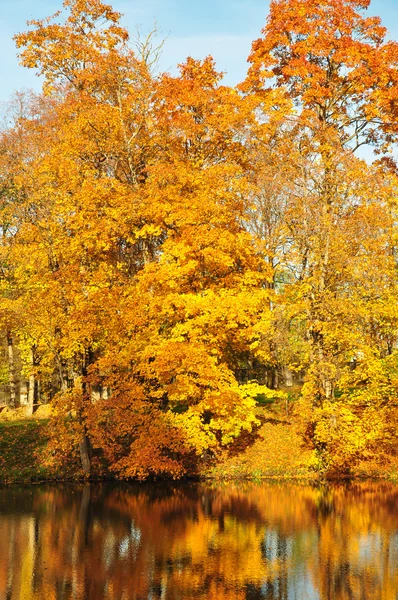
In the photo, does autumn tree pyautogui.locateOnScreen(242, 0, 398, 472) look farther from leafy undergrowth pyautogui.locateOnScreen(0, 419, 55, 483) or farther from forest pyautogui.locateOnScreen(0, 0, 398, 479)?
leafy undergrowth pyautogui.locateOnScreen(0, 419, 55, 483)

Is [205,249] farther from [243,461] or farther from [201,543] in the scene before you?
[201,543]

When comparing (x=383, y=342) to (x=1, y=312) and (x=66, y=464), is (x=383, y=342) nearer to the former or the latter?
(x=66, y=464)

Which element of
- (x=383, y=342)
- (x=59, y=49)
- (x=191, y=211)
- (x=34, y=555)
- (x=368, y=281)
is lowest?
(x=34, y=555)

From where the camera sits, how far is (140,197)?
114 ft

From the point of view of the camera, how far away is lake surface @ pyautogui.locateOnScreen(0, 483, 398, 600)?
16.2 metres

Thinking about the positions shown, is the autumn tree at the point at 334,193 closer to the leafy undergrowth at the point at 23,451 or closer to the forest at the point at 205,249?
the forest at the point at 205,249

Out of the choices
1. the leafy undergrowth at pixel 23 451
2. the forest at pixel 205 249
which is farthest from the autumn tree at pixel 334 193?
the leafy undergrowth at pixel 23 451

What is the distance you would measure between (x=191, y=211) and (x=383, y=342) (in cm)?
1184

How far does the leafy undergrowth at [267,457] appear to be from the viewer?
1254 inches

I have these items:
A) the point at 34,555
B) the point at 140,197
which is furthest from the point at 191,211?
the point at 34,555

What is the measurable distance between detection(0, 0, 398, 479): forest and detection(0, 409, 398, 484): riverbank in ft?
1.05

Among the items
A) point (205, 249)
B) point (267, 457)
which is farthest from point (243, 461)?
point (205, 249)

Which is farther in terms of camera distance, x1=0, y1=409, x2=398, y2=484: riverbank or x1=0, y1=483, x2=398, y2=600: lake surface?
x1=0, y1=409, x2=398, y2=484: riverbank

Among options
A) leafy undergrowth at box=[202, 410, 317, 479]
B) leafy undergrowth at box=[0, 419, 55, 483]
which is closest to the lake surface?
leafy undergrowth at box=[202, 410, 317, 479]
